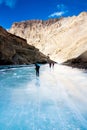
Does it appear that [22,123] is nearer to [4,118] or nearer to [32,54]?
[4,118]

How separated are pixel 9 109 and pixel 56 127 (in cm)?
293

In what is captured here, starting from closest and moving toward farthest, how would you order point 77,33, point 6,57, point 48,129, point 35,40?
point 48,129, point 6,57, point 77,33, point 35,40

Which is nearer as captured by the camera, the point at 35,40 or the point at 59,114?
the point at 59,114

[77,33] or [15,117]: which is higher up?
[77,33]

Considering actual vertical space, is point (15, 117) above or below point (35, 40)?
below

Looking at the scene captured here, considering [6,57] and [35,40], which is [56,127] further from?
[35,40]

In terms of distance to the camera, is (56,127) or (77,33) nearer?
(56,127)

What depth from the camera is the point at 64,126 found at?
679 centimetres

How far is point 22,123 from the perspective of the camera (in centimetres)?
723

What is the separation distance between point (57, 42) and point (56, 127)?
482 ft

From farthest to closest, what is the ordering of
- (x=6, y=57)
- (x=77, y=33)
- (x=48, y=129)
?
1. (x=77, y=33)
2. (x=6, y=57)
3. (x=48, y=129)

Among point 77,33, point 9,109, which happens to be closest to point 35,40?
point 77,33

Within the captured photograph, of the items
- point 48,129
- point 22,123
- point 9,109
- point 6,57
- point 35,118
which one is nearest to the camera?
point 48,129

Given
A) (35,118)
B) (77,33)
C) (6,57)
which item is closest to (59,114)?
(35,118)
